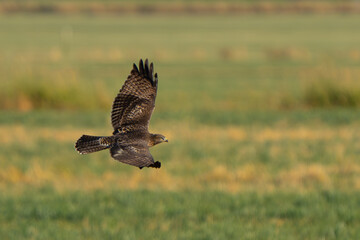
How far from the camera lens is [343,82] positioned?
1147 inches

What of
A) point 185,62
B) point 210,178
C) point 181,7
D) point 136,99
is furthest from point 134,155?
point 181,7

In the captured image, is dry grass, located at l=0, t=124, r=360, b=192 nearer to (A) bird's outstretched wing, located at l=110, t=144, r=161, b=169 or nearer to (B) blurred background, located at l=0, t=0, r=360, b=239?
(B) blurred background, located at l=0, t=0, r=360, b=239

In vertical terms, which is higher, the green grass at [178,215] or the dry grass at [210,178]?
the dry grass at [210,178]

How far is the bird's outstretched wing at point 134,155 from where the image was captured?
3.22m

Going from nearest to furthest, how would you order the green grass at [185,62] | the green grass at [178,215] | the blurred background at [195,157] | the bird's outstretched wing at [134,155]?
the bird's outstretched wing at [134,155]
the green grass at [178,215]
the blurred background at [195,157]
the green grass at [185,62]

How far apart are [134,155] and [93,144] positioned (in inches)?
14.0

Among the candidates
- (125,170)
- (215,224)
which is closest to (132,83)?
(215,224)

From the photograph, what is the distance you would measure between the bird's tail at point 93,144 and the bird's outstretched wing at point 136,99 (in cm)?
6

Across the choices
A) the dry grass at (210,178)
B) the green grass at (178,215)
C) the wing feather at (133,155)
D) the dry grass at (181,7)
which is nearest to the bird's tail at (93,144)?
the wing feather at (133,155)

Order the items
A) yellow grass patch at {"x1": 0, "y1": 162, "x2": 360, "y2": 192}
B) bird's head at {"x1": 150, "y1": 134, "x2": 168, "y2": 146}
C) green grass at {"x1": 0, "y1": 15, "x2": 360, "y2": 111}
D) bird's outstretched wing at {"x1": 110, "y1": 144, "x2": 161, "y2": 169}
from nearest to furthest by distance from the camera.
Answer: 1. bird's outstretched wing at {"x1": 110, "y1": 144, "x2": 161, "y2": 169}
2. bird's head at {"x1": 150, "y1": 134, "x2": 168, "y2": 146}
3. yellow grass patch at {"x1": 0, "y1": 162, "x2": 360, "y2": 192}
4. green grass at {"x1": 0, "y1": 15, "x2": 360, "y2": 111}

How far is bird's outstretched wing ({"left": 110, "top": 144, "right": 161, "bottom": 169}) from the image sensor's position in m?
3.22

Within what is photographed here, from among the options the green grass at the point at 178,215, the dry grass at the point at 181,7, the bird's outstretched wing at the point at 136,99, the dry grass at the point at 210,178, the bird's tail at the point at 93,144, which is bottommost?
the green grass at the point at 178,215

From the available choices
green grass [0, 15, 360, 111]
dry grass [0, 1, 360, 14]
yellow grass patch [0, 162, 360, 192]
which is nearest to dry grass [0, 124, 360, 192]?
yellow grass patch [0, 162, 360, 192]

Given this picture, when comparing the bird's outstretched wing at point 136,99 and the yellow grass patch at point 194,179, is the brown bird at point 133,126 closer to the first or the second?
the bird's outstretched wing at point 136,99
